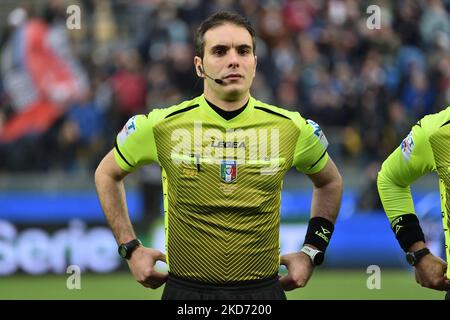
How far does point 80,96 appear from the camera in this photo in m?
17.5

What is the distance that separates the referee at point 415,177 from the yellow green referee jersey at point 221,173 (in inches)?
18.9

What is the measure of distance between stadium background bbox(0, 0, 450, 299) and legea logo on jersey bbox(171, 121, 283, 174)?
7.45 m

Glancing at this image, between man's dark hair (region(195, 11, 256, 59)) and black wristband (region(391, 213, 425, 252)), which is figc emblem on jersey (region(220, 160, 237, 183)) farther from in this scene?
black wristband (region(391, 213, 425, 252))

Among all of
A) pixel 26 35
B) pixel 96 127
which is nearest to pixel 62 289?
pixel 96 127

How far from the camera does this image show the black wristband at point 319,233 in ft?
21.5

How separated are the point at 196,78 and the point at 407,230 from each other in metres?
10.6

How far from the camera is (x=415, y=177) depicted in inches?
260

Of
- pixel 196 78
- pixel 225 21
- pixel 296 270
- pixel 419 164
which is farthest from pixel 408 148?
pixel 196 78

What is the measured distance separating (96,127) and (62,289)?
13.0ft

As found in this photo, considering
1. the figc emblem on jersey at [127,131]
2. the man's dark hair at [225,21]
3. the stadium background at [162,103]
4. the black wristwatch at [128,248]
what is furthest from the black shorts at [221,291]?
the stadium background at [162,103]

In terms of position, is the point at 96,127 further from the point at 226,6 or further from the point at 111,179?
the point at 111,179

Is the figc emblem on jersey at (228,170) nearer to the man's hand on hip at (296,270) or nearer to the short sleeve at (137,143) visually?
the short sleeve at (137,143)

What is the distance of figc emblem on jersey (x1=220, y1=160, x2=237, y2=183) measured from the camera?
6.15 metres

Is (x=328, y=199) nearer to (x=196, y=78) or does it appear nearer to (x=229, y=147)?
(x=229, y=147)
